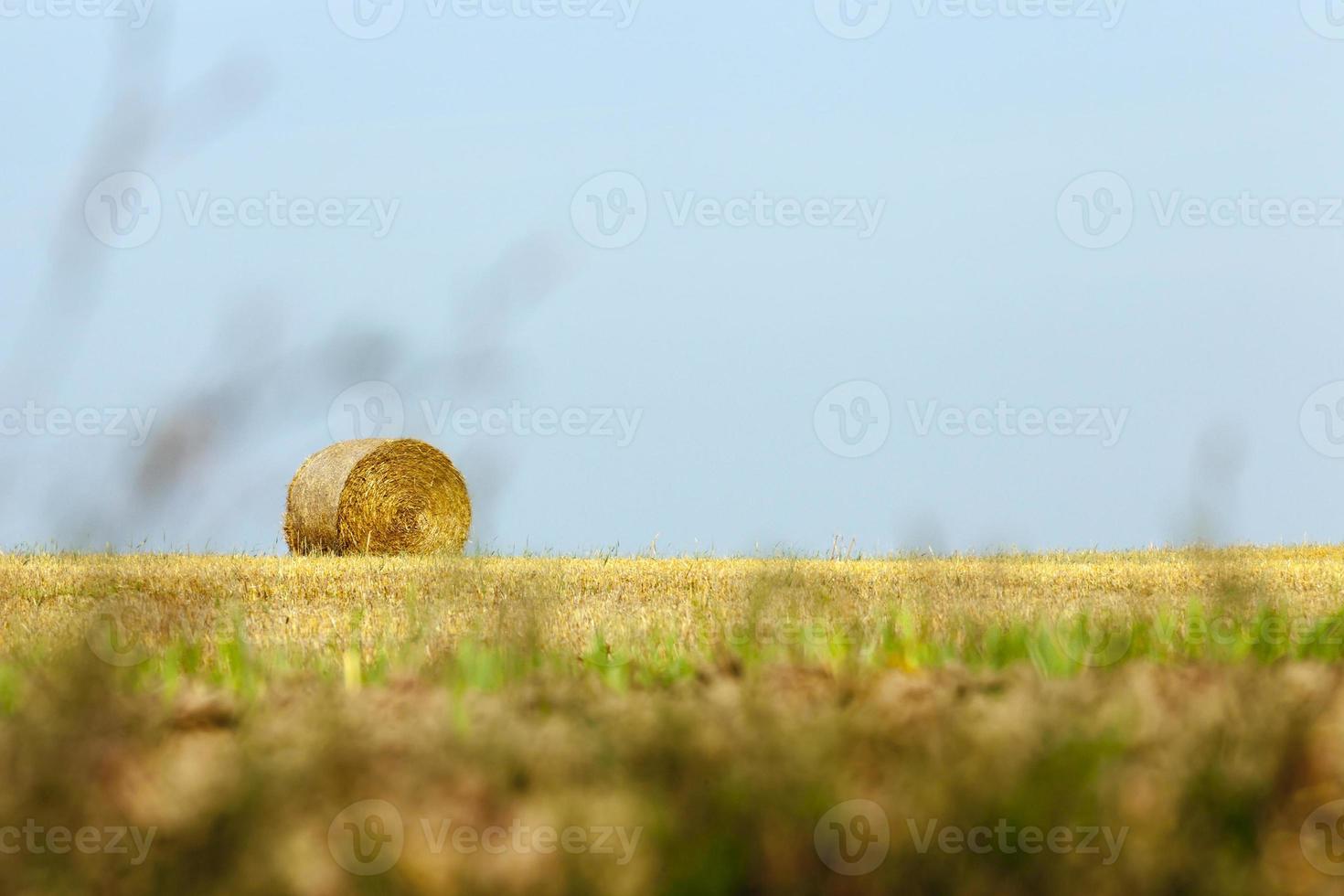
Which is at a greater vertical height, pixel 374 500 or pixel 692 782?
pixel 374 500

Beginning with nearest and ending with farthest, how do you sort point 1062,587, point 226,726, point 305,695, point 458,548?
point 226,726 → point 305,695 → point 1062,587 → point 458,548

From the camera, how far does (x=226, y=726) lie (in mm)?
3070

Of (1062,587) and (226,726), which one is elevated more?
(1062,587)

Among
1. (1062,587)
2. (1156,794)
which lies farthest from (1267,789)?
(1062,587)

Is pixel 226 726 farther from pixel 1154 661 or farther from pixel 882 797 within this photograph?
pixel 1154 661

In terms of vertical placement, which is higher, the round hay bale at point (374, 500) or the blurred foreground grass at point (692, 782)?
the round hay bale at point (374, 500)

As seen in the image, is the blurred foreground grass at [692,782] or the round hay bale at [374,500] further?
the round hay bale at [374,500]

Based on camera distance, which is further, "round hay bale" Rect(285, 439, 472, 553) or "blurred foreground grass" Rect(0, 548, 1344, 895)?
"round hay bale" Rect(285, 439, 472, 553)

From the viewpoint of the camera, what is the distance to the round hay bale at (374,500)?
1315cm

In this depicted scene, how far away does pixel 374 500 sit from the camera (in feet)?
43.4

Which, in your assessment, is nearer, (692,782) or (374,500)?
(692,782)

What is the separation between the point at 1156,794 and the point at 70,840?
6.89 ft

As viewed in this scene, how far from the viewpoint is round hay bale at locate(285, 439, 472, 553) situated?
13148 millimetres

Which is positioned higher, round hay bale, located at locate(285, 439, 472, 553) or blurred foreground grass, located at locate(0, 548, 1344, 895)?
round hay bale, located at locate(285, 439, 472, 553)
